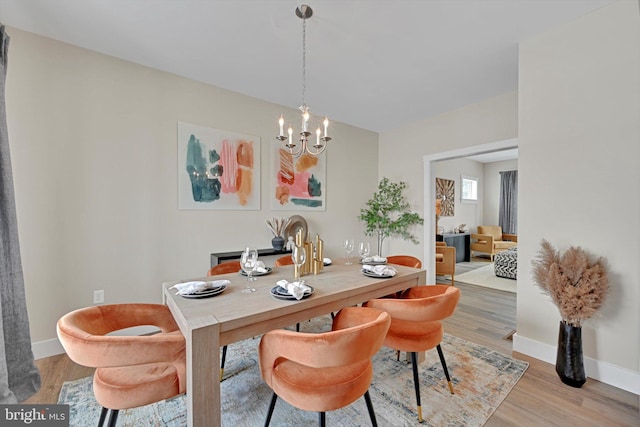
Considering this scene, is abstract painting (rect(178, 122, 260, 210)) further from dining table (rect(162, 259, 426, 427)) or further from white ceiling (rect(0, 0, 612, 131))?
dining table (rect(162, 259, 426, 427))

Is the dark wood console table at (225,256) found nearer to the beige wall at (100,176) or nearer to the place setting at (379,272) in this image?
the beige wall at (100,176)

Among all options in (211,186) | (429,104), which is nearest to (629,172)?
(429,104)

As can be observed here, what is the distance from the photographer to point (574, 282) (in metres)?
1.87

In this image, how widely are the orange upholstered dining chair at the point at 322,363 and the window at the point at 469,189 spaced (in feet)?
23.1

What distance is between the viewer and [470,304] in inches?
139

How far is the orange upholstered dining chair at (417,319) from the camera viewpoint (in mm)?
1454

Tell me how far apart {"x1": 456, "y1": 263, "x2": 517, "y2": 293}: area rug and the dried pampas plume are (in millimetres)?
2496

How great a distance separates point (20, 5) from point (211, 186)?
1.86 m

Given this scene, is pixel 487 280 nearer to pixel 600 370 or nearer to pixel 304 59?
pixel 600 370

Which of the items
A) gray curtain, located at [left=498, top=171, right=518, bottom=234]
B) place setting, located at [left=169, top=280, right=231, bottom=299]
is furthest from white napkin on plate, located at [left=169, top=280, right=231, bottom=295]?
gray curtain, located at [left=498, top=171, right=518, bottom=234]

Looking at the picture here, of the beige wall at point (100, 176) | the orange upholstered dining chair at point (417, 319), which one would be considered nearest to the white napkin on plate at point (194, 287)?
the orange upholstered dining chair at point (417, 319)

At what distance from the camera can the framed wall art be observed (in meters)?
6.48

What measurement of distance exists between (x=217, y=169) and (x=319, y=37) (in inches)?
68.9

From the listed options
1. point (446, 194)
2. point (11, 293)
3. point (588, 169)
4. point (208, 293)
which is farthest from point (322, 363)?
point (446, 194)
